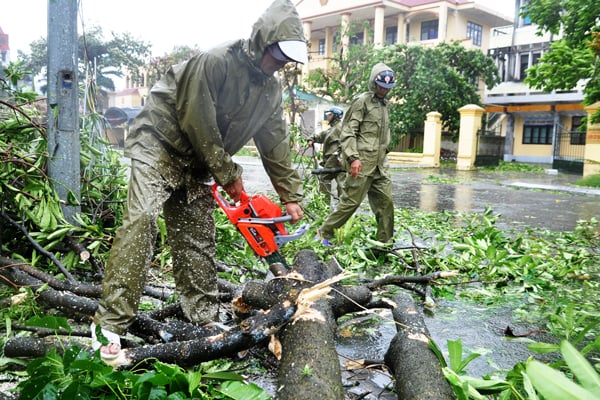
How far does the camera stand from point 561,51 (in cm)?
1399

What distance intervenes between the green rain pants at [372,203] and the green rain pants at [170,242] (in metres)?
2.71

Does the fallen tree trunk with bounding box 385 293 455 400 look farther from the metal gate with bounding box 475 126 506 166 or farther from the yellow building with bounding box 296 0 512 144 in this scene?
the yellow building with bounding box 296 0 512 144

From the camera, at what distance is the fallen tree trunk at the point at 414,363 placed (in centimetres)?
211

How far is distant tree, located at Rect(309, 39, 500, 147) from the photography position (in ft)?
90.8

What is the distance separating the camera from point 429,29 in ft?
128

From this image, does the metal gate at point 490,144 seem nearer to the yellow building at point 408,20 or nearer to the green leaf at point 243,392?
the yellow building at point 408,20

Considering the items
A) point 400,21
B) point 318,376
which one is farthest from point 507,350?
point 400,21

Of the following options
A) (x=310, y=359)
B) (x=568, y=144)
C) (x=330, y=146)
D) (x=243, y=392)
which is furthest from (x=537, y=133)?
(x=243, y=392)

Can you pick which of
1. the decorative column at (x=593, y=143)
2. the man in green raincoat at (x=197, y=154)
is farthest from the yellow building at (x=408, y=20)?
the man in green raincoat at (x=197, y=154)

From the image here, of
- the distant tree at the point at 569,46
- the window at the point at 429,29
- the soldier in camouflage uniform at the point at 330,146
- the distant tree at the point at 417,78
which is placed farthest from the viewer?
the window at the point at 429,29

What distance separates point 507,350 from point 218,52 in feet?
8.22

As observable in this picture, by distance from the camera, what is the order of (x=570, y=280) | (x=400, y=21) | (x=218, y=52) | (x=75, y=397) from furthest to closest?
(x=400, y=21) → (x=570, y=280) → (x=218, y=52) → (x=75, y=397)

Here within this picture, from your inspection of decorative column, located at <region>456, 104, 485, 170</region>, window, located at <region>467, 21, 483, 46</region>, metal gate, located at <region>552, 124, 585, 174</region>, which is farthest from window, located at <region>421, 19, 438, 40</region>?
decorative column, located at <region>456, 104, 485, 170</region>

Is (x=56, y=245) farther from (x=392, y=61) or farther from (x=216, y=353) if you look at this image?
(x=392, y=61)
